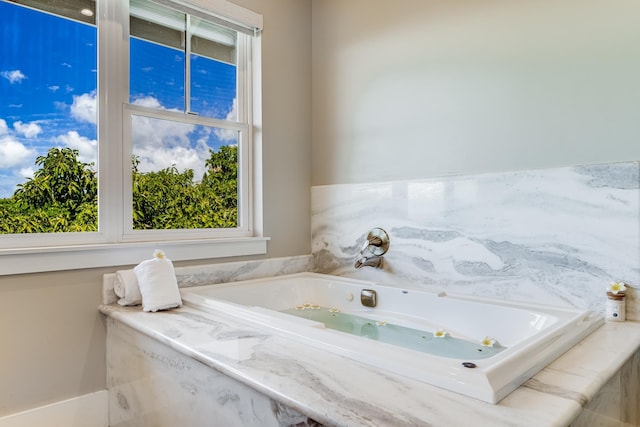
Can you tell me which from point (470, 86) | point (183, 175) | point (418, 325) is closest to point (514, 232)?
point (418, 325)

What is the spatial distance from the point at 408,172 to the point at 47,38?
188 cm

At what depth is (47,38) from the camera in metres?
1.86

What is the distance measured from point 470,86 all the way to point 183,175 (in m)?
1.60

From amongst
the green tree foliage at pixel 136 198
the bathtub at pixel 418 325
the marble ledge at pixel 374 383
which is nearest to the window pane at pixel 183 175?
the green tree foliage at pixel 136 198

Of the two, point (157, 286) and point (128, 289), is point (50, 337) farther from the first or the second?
point (157, 286)

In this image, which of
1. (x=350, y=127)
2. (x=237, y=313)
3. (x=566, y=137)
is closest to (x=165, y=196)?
(x=237, y=313)

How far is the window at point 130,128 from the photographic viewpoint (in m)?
1.80

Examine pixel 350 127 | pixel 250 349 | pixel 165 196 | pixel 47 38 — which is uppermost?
pixel 47 38

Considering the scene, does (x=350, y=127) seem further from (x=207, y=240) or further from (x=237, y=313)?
(x=237, y=313)

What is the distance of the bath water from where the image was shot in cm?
172

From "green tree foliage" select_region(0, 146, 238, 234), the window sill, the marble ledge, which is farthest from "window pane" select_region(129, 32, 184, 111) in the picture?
the marble ledge

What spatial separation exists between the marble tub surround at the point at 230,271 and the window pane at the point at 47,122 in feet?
1.15

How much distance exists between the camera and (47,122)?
6.09ft

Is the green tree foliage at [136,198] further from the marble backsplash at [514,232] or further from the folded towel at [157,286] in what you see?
the marble backsplash at [514,232]
